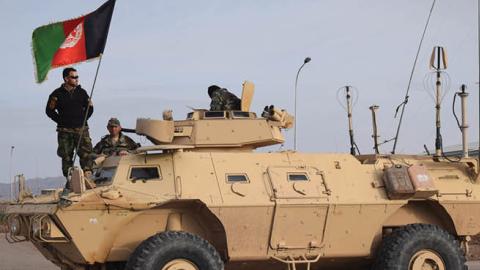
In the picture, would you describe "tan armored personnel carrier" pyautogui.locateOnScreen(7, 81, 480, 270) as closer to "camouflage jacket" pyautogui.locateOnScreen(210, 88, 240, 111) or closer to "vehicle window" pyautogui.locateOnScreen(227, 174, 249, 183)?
"vehicle window" pyautogui.locateOnScreen(227, 174, 249, 183)

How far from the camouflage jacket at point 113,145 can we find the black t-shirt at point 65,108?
1.57 ft

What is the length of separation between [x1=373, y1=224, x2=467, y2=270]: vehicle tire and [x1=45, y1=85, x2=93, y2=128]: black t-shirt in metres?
5.47

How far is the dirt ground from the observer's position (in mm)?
20172

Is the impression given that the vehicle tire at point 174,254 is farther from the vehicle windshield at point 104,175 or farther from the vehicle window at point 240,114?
the vehicle window at point 240,114

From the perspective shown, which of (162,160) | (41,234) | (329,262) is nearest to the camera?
(41,234)

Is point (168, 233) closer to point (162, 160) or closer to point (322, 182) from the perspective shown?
point (162, 160)

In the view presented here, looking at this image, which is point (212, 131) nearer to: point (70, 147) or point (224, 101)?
point (224, 101)

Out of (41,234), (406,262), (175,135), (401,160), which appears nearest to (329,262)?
(406,262)

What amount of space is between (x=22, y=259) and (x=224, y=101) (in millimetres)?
9519

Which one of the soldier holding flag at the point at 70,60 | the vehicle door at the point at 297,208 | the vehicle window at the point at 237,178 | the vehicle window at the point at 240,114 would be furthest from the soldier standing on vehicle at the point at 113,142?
the vehicle door at the point at 297,208

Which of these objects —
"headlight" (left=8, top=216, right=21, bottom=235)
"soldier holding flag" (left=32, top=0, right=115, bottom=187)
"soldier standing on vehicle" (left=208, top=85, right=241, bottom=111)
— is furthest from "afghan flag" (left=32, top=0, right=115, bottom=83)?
"headlight" (left=8, top=216, right=21, bottom=235)

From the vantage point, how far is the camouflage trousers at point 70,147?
1480 cm

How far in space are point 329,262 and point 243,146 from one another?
7.65ft

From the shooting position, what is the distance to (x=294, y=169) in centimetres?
1405
